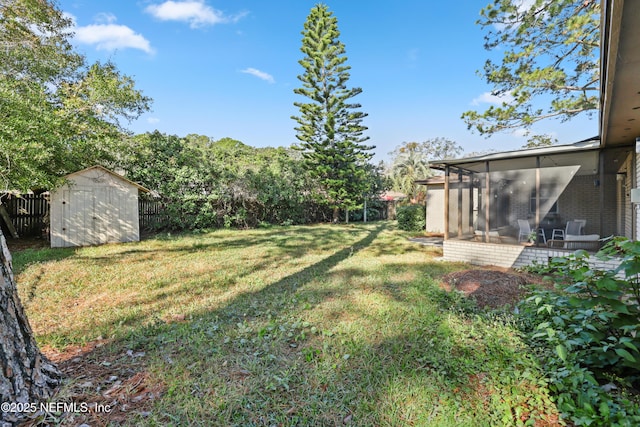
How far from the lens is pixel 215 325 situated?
311 cm

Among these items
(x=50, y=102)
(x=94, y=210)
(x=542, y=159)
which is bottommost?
(x=94, y=210)

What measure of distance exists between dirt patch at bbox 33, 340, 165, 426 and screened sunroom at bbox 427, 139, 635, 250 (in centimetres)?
684

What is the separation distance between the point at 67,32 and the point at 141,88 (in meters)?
2.49

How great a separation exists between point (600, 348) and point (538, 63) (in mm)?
8827

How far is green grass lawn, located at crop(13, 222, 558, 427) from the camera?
1812 millimetres

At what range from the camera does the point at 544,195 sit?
19.7 feet

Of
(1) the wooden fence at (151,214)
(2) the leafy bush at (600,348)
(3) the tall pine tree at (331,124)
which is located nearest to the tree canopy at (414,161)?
(3) the tall pine tree at (331,124)

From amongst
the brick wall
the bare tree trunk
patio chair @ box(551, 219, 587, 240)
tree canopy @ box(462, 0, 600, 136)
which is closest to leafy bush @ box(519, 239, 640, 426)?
the bare tree trunk

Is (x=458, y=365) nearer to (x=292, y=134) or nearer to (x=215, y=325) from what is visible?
(x=215, y=325)

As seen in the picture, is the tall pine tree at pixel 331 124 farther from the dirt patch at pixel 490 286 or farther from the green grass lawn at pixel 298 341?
the dirt patch at pixel 490 286

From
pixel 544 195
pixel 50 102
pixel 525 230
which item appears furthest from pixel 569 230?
pixel 50 102

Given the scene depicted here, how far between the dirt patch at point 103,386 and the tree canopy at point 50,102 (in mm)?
5693

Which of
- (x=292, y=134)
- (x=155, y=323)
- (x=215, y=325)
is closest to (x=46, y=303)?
(x=155, y=323)

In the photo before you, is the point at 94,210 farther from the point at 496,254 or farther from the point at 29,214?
the point at 496,254
